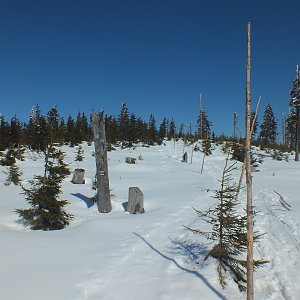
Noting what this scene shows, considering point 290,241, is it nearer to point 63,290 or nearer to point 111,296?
point 111,296

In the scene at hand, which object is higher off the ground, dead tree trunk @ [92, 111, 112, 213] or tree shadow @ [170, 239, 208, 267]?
dead tree trunk @ [92, 111, 112, 213]

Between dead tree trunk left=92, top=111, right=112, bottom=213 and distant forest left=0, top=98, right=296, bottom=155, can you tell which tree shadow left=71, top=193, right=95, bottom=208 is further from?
distant forest left=0, top=98, right=296, bottom=155

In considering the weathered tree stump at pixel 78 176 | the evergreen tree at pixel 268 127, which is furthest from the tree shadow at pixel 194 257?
the evergreen tree at pixel 268 127

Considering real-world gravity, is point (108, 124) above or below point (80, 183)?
above

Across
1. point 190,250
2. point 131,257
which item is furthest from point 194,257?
point 131,257

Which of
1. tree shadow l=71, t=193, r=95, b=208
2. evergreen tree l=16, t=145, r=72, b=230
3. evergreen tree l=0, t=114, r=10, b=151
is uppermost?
evergreen tree l=0, t=114, r=10, b=151

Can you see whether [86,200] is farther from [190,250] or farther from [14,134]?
[14,134]

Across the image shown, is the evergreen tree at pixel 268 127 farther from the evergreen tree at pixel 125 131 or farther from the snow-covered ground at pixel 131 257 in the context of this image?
the snow-covered ground at pixel 131 257

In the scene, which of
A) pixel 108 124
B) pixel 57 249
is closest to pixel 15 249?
pixel 57 249

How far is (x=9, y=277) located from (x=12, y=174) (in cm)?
1288

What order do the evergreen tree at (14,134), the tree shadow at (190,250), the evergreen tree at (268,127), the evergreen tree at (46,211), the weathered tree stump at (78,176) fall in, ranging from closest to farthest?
1. the tree shadow at (190,250)
2. the evergreen tree at (46,211)
3. the weathered tree stump at (78,176)
4. the evergreen tree at (14,134)
5. the evergreen tree at (268,127)

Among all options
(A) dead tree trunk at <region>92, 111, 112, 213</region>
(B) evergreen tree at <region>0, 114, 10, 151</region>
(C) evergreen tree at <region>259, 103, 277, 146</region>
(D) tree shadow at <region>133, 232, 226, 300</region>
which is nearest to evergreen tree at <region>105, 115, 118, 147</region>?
(B) evergreen tree at <region>0, 114, 10, 151</region>

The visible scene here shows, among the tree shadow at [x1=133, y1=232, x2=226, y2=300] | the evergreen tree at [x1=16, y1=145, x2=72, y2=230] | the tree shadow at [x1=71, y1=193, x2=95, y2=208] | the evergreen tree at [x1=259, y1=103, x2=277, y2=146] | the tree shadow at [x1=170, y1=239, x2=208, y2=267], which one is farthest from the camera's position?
the evergreen tree at [x1=259, y1=103, x2=277, y2=146]

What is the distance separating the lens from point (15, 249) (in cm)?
694
